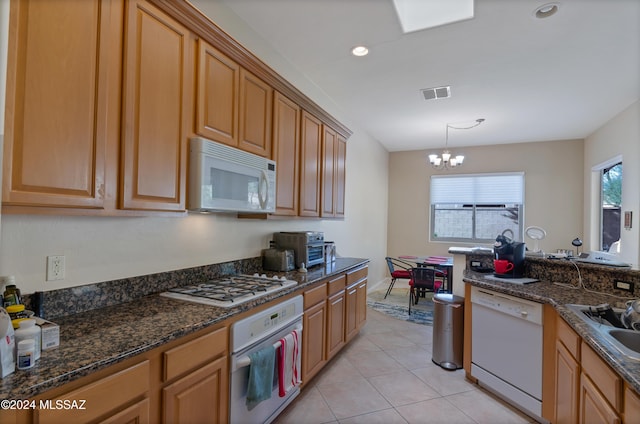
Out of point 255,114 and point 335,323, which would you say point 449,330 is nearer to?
point 335,323

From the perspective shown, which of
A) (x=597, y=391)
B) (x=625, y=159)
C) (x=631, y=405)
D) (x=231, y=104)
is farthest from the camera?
(x=625, y=159)

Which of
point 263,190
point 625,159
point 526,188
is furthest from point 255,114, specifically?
point 526,188

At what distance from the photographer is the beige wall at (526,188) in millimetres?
5688

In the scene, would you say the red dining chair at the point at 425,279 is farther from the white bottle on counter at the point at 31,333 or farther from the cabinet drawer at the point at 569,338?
the white bottle on counter at the point at 31,333

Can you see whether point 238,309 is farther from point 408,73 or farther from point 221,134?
point 408,73

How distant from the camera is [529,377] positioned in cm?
214

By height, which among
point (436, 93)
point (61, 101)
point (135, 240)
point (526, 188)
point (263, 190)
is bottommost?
point (135, 240)

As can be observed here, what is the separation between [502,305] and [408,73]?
243cm

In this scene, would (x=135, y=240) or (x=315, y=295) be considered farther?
(x=315, y=295)

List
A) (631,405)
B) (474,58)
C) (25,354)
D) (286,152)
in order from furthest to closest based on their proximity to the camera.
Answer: (474,58)
(286,152)
(631,405)
(25,354)

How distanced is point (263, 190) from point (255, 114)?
22.3 inches

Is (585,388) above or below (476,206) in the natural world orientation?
below

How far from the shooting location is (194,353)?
54.8 inches

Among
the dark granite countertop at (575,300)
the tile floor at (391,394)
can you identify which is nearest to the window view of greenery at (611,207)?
the dark granite countertop at (575,300)
